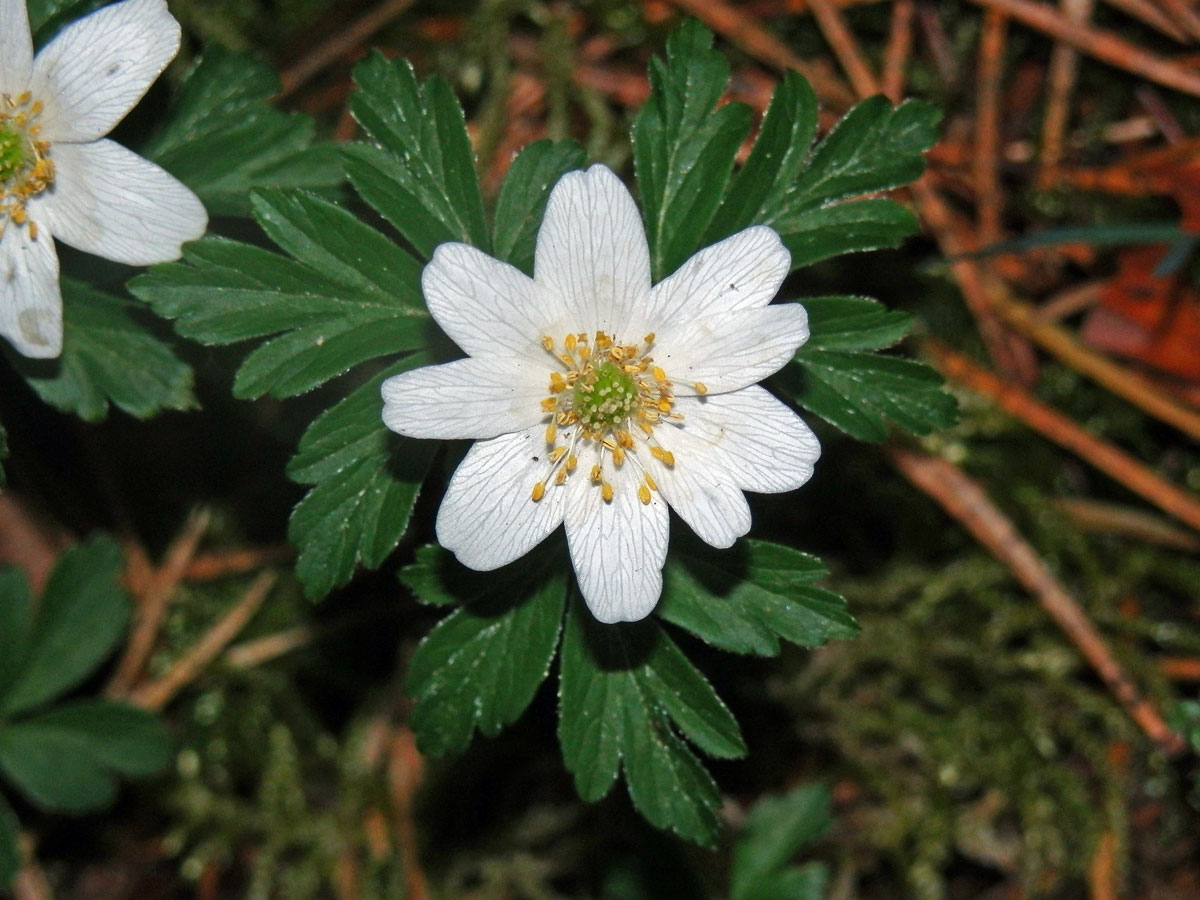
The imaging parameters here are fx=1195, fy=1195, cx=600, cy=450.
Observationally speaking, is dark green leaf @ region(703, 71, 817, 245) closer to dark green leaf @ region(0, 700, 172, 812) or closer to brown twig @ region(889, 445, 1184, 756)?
brown twig @ region(889, 445, 1184, 756)

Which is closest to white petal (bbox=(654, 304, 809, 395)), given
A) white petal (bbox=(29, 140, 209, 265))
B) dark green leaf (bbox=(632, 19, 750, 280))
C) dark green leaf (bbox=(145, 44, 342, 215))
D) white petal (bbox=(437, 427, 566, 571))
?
dark green leaf (bbox=(632, 19, 750, 280))

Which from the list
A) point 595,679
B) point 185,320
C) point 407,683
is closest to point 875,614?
point 595,679

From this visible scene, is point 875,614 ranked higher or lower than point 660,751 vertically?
lower

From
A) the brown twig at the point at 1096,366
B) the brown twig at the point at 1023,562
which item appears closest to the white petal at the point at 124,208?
the brown twig at the point at 1023,562

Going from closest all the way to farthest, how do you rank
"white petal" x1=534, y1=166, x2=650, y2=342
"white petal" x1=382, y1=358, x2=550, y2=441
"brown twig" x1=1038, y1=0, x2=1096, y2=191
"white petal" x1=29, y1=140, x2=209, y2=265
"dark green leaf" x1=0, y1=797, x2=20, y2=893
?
"white petal" x1=382, y1=358, x2=550, y2=441 → "white petal" x1=534, y1=166, x2=650, y2=342 → "white petal" x1=29, y1=140, x2=209, y2=265 → "dark green leaf" x1=0, y1=797, x2=20, y2=893 → "brown twig" x1=1038, y1=0, x2=1096, y2=191

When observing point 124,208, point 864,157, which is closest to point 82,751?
point 124,208

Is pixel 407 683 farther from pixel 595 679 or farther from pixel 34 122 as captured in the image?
pixel 34 122
